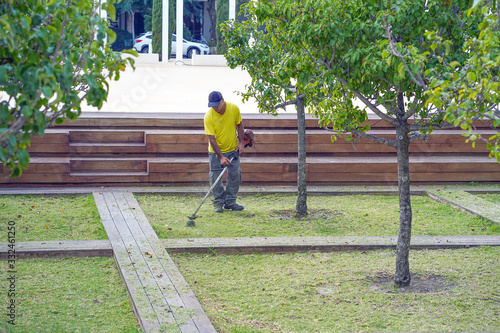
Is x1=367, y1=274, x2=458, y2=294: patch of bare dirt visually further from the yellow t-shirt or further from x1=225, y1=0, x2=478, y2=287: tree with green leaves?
the yellow t-shirt

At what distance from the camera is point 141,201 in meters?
8.52

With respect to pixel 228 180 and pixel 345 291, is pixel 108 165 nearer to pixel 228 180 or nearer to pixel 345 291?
pixel 228 180

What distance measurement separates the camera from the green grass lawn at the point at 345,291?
450 centimetres

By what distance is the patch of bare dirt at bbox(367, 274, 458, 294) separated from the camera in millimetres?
5250

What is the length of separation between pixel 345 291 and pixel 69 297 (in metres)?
2.39

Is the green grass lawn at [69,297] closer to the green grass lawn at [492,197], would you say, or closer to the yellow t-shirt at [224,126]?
the yellow t-shirt at [224,126]

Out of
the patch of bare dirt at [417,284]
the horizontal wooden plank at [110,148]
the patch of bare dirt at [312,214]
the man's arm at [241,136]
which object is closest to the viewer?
the patch of bare dirt at [417,284]

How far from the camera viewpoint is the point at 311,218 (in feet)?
25.5

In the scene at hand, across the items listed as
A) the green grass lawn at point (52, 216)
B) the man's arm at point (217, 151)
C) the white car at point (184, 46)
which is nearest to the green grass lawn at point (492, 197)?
the man's arm at point (217, 151)

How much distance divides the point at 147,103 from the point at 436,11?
901 centimetres

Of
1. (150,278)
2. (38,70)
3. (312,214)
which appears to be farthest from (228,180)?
(38,70)

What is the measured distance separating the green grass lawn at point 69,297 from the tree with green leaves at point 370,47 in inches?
98.8

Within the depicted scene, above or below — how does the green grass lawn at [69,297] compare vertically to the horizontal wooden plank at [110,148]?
below

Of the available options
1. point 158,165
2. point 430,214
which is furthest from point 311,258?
point 158,165
